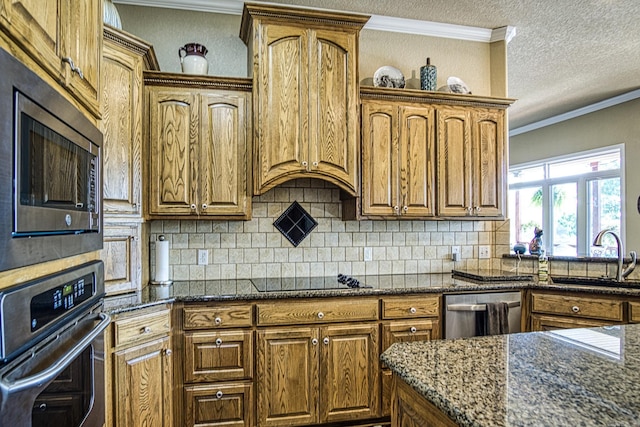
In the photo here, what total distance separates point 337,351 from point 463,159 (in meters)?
1.73

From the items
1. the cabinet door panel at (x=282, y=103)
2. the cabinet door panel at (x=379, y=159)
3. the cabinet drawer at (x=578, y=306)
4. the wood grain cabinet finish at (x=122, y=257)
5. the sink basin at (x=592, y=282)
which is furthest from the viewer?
the cabinet door panel at (x=379, y=159)

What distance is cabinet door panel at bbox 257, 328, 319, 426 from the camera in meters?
2.50

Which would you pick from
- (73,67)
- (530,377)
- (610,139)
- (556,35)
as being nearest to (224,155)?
(73,67)

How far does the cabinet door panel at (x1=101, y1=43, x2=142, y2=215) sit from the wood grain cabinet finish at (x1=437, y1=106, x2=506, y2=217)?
6.89 feet

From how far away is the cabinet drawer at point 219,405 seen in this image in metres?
2.42

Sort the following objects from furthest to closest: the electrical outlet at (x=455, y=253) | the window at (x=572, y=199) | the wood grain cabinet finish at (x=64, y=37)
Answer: the window at (x=572, y=199), the electrical outlet at (x=455, y=253), the wood grain cabinet finish at (x=64, y=37)

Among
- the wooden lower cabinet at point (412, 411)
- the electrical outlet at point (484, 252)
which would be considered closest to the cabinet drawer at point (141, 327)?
the wooden lower cabinet at point (412, 411)

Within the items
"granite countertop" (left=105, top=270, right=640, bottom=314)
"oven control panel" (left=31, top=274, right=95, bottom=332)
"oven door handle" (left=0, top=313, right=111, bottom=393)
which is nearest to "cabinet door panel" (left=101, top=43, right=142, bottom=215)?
"granite countertop" (left=105, top=270, right=640, bottom=314)

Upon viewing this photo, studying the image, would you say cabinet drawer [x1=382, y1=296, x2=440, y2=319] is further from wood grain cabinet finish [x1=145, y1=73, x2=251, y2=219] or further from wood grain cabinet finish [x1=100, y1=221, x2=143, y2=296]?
wood grain cabinet finish [x1=100, y1=221, x2=143, y2=296]

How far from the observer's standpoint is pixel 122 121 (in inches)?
94.0

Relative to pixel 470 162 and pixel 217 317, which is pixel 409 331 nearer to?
pixel 217 317

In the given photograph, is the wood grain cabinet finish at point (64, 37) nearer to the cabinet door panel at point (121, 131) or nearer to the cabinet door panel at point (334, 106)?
the cabinet door panel at point (121, 131)

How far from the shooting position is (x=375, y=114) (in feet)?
9.99

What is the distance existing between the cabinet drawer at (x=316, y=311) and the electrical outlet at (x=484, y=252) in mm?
1417
